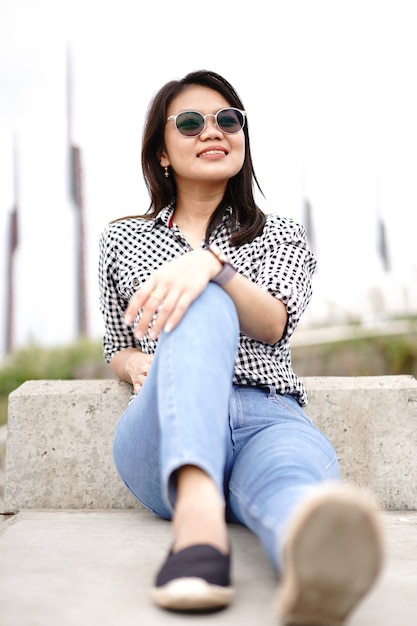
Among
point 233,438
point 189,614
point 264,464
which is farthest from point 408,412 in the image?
point 189,614

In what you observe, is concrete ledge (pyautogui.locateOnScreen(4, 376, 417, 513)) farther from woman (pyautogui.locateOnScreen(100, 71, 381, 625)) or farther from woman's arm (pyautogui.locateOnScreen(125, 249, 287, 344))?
woman's arm (pyautogui.locateOnScreen(125, 249, 287, 344))

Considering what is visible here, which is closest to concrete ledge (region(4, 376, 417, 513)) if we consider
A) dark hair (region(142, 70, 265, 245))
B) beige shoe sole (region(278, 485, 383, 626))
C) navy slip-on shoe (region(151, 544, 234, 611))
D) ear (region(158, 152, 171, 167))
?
dark hair (region(142, 70, 265, 245))

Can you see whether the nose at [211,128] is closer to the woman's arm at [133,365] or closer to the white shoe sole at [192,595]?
the woman's arm at [133,365]

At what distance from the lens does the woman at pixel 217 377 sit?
1.14m

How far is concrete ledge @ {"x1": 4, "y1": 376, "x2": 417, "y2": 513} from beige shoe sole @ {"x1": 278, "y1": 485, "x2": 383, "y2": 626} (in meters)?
1.53

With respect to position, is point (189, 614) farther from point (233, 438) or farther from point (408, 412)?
point (408, 412)

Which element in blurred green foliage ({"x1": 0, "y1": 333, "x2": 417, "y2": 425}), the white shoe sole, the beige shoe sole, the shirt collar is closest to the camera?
the beige shoe sole

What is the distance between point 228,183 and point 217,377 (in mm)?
1155

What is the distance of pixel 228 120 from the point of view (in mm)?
2352

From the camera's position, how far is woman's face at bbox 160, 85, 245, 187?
92.4 inches

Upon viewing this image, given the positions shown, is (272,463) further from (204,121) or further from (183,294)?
(204,121)

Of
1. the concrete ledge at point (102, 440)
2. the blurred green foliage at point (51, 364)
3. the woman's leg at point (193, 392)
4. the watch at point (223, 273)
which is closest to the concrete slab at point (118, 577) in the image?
the woman's leg at point (193, 392)

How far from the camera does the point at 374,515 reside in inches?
42.5

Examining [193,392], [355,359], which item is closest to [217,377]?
[193,392]
